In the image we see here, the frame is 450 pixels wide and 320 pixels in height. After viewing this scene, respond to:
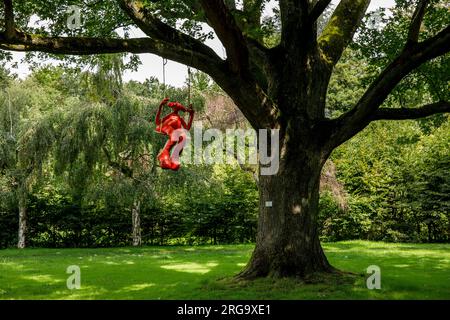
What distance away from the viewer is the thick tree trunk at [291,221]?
27.1 feet

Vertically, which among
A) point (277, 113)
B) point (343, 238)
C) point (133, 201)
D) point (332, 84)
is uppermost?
point (332, 84)

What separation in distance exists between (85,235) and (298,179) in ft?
50.9

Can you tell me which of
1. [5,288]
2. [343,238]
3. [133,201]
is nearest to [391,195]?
[343,238]

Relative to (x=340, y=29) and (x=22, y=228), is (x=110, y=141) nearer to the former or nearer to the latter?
(x=22, y=228)

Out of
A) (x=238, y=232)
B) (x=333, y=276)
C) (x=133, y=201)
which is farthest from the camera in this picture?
(x=238, y=232)

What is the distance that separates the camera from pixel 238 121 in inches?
826

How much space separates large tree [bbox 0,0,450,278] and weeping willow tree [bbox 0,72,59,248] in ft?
30.9

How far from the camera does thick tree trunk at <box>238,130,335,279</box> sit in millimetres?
8266

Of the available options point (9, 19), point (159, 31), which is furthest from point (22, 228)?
point (9, 19)

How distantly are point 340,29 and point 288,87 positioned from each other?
175 centimetres

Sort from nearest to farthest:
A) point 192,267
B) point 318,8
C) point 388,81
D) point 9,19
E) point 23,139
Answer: point 9,19 → point 318,8 → point 388,81 → point 192,267 → point 23,139

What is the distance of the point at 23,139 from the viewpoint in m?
18.5
